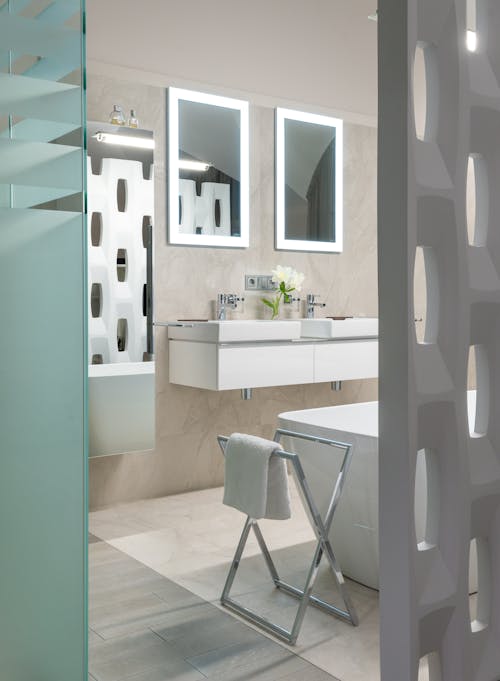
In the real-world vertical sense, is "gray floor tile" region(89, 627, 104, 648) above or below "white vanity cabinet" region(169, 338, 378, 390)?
below

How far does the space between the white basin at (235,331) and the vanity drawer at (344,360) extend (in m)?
0.25

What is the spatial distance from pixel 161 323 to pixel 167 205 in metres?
0.74

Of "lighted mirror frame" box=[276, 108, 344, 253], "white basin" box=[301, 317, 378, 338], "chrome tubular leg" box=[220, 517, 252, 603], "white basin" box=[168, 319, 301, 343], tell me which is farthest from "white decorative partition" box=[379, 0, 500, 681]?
"lighted mirror frame" box=[276, 108, 344, 253]

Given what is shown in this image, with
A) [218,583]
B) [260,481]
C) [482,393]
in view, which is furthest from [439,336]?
[218,583]

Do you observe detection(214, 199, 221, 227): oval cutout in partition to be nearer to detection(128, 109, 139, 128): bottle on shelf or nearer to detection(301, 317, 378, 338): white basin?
detection(128, 109, 139, 128): bottle on shelf

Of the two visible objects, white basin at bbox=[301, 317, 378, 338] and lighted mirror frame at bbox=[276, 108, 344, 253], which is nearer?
white basin at bbox=[301, 317, 378, 338]

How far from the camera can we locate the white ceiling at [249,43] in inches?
165

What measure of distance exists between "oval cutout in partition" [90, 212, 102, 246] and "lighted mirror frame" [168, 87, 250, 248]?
23.9 inches

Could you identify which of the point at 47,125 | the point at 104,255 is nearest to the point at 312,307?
the point at 104,255

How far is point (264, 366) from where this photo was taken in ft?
14.3

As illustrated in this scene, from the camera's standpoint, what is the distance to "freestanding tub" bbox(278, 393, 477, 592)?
9.82 feet

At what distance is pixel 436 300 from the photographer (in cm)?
166

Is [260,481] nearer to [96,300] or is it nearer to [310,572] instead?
[310,572]

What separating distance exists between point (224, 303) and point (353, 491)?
1.92 m
